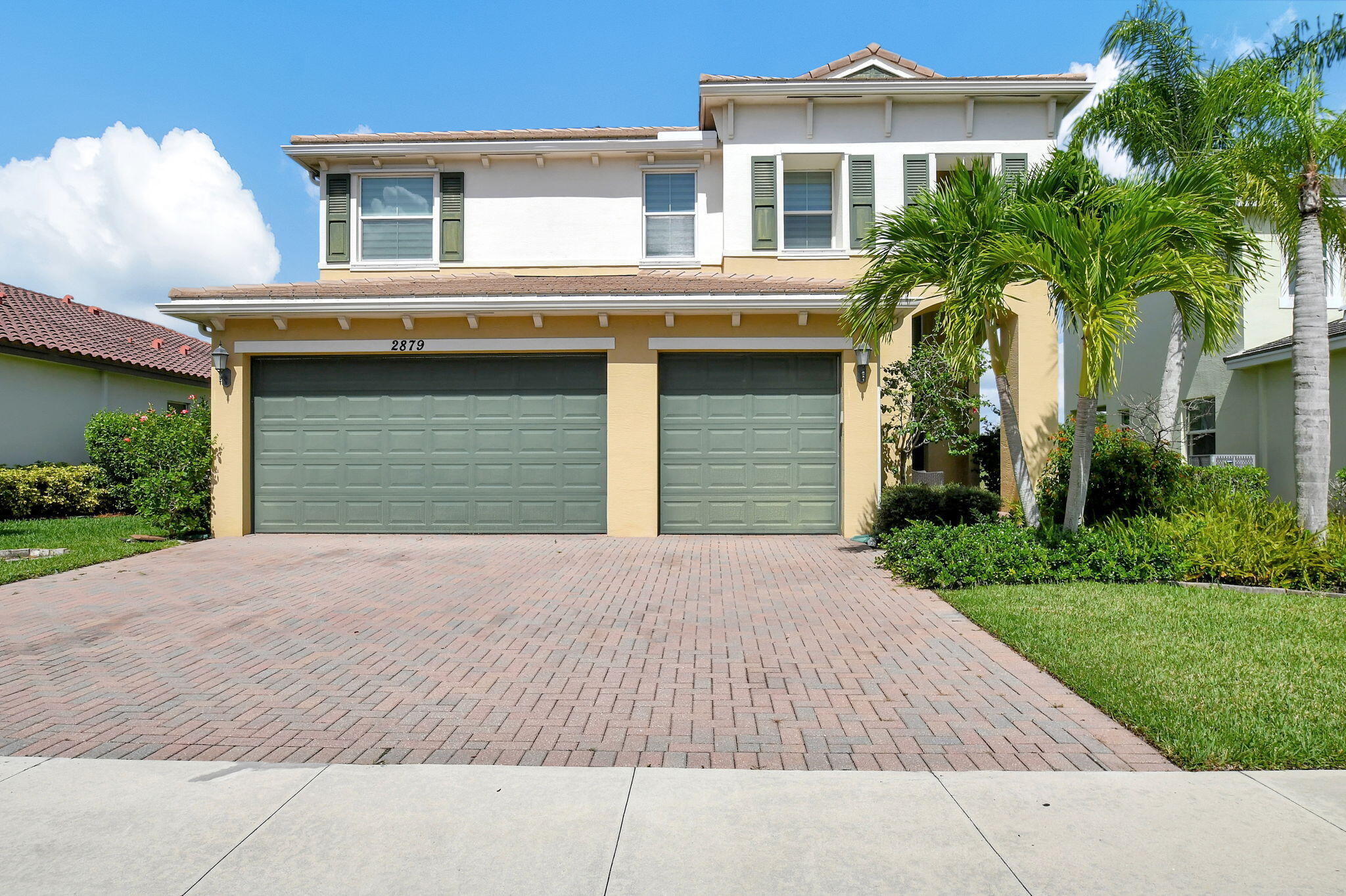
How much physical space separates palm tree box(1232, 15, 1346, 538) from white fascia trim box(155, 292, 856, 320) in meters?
5.17

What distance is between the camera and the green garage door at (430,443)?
12.6 m

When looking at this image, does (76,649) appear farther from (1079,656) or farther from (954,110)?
(954,110)

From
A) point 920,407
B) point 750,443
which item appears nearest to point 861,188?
point 920,407

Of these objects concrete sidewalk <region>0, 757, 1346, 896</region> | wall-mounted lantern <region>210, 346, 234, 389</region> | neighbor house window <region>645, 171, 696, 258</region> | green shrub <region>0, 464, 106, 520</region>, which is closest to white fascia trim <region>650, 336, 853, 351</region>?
neighbor house window <region>645, 171, 696, 258</region>

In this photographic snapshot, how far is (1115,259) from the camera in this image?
769 cm

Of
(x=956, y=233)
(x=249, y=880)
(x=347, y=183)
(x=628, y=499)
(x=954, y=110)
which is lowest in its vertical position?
(x=249, y=880)

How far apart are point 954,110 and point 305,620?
538 inches

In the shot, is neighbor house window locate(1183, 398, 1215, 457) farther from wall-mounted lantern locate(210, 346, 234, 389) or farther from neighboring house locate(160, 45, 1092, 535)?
wall-mounted lantern locate(210, 346, 234, 389)

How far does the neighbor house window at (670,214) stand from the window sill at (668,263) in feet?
0.30

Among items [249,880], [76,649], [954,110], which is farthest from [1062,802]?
[954,110]

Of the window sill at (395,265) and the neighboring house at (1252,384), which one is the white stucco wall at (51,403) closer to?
the window sill at (395,265)

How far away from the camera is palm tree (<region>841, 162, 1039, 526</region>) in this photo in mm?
8320

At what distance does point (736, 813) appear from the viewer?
3348 mm

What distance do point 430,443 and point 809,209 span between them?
26.7 ft
